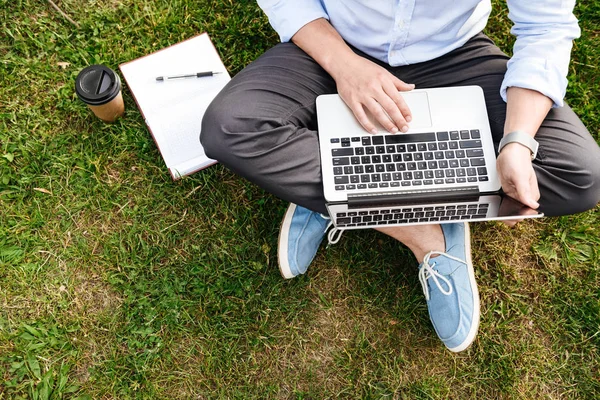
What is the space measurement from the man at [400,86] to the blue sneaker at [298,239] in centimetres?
32

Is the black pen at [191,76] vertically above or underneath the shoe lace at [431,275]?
above

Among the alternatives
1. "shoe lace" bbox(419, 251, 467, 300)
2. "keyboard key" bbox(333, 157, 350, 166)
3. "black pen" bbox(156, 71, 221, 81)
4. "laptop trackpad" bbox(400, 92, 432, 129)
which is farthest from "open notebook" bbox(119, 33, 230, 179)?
"shoe lace" bbox(419, 251, 467, 300)

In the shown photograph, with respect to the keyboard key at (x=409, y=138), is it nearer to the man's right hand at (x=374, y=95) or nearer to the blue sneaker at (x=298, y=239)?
the man's right hand at (x=374, y=95)

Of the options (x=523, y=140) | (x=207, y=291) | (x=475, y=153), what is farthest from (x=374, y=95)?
(x=207, y=291)

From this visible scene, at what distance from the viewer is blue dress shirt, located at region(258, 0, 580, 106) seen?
1.91 meters

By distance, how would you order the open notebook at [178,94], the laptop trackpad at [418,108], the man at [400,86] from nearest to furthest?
the man at [400,86]
the laptop trackpad at [418,108]
the open notebook at [178,94]

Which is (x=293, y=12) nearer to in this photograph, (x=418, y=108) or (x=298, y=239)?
(x=418, y=108)

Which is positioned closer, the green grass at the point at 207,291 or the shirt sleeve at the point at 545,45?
the shirt sleeve at the point at 545,45

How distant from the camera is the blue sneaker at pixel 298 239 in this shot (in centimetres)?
236

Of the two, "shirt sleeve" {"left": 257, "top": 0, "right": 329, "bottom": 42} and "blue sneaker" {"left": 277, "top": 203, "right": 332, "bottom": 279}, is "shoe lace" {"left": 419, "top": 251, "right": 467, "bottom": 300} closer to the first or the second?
"blue sneaker" {"left": 277, "top": 203, "right": 332, "bottom": 279}

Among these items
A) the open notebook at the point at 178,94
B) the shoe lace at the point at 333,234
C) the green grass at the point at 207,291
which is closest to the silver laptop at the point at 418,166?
the shoe lace at the point at 333,234

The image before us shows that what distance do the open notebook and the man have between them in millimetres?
456

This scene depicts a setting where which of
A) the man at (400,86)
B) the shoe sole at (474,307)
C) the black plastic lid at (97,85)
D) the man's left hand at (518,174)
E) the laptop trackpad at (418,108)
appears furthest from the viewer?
the black plastic lid at (97,85)

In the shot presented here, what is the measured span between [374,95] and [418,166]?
0.33 m
